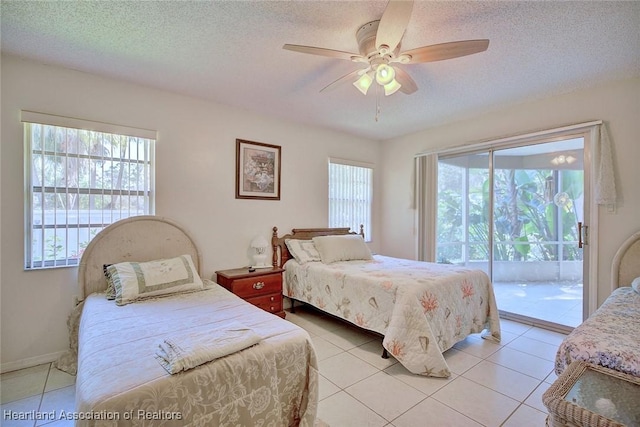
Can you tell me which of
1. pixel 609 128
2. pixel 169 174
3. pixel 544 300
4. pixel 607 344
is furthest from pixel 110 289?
pixel 609 128

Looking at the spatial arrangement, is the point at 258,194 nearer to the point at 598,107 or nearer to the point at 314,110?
the point at 314,110

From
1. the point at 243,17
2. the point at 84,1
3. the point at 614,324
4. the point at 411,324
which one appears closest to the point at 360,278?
the point at 411,324

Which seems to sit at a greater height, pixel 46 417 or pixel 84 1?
pixel 84 1

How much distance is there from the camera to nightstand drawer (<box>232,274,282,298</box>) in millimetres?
2930

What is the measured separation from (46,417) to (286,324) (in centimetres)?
159

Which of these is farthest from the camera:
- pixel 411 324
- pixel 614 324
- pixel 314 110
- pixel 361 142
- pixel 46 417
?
pixel 361 142

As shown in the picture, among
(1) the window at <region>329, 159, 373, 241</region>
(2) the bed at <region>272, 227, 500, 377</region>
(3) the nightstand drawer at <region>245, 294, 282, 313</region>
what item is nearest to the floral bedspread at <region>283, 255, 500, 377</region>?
(2) the bed at <region>272, 227, 500, 377</region>

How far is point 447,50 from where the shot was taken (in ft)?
5.52

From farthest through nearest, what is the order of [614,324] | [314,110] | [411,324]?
[314,110] → [411,324] → [614,324]

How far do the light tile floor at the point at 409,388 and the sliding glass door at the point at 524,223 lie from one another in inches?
32.1

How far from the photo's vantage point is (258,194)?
140 inches

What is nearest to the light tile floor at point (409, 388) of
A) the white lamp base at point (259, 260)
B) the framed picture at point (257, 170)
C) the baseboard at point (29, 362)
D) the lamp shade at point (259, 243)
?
the baseboard at point (29, 362)

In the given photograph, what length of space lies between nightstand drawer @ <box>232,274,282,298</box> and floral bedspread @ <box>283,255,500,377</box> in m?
0.35

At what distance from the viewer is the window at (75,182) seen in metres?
2.34
